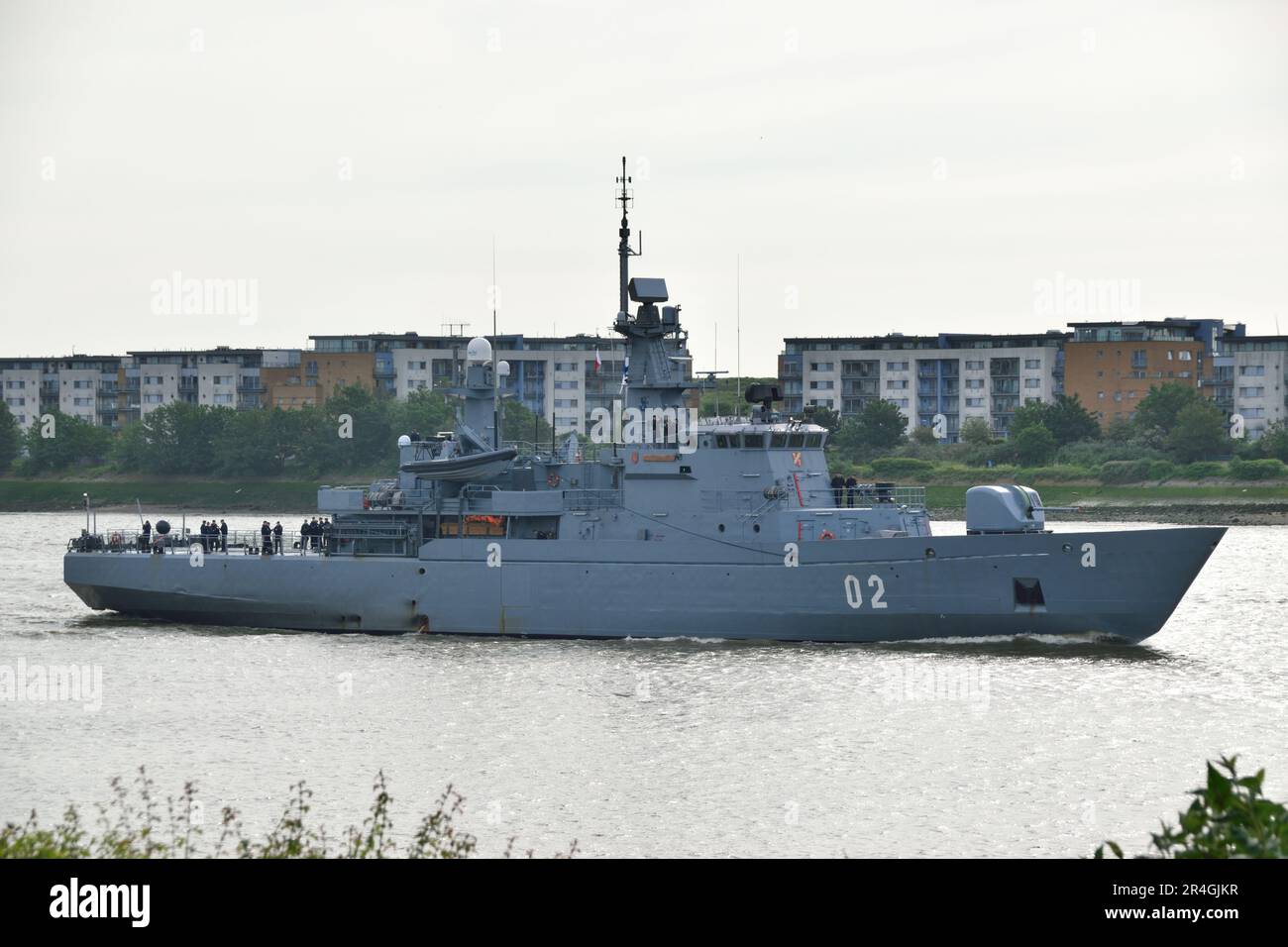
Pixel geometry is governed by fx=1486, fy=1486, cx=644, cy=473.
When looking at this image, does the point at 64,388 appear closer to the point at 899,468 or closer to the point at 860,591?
the point at 899,468

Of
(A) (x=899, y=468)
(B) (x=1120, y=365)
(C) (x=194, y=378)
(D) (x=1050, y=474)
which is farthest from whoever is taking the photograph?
(C) (x=194, y=378)

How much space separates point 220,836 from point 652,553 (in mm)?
18288

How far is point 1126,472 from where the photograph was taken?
86.8 meters

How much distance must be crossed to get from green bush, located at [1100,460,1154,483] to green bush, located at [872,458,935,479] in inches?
390

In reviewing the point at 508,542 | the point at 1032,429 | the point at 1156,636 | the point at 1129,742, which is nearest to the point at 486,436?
the point at 508,542

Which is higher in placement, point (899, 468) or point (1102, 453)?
point (1102, 453)

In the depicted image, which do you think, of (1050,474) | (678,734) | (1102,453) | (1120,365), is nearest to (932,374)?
(1120,365)

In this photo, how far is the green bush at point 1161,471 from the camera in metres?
85.8

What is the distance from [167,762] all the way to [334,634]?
1508cm

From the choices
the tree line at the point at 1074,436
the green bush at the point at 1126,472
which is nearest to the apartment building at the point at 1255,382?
the tree line at the point at 1074,436

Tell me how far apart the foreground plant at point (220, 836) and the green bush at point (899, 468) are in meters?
71.0

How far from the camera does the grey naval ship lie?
3278 cm
